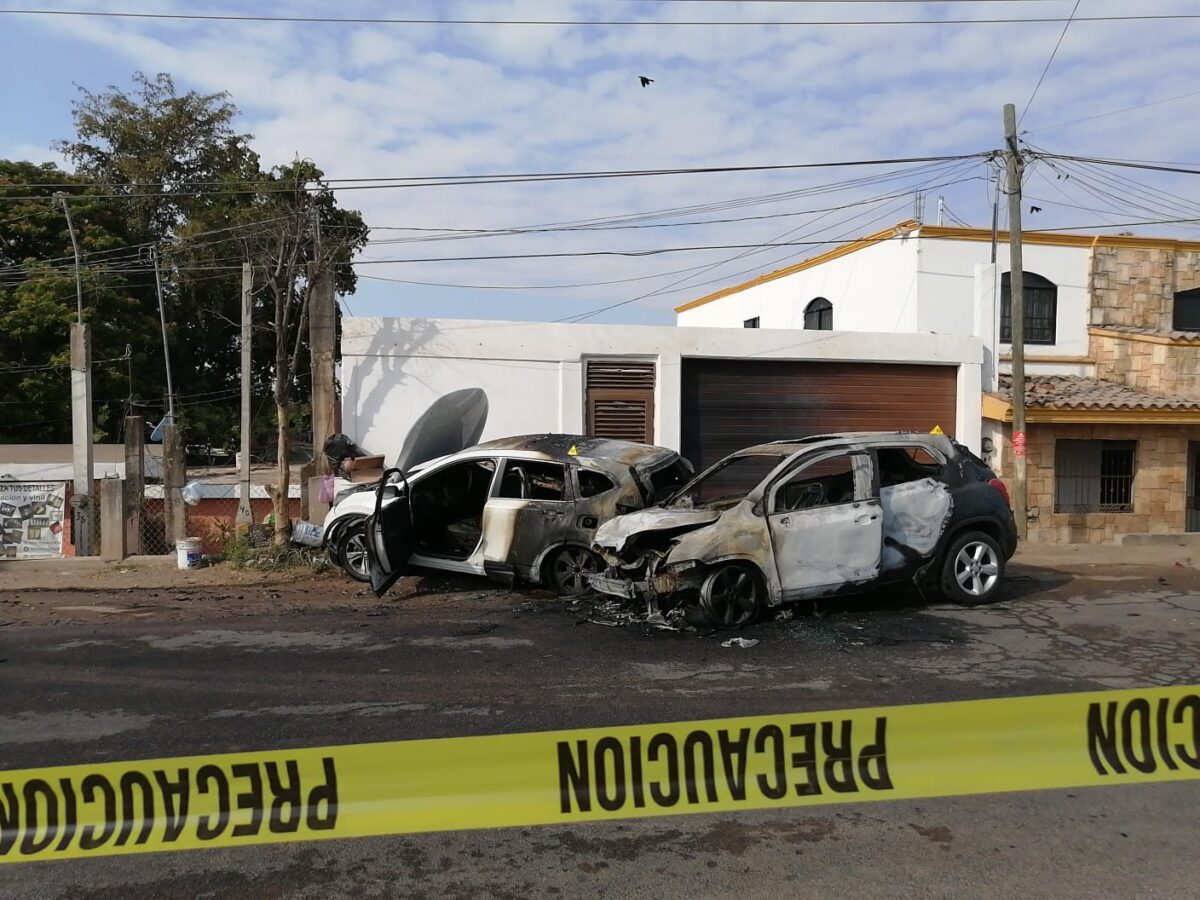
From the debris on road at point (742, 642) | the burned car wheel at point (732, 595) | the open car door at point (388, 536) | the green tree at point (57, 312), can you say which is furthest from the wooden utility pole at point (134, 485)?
the green tree at point (57, 312)

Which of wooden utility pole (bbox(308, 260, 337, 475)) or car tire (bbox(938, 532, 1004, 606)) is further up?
wooden utility pole (bbox(308, 260, 337, 475))

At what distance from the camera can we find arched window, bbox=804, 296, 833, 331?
63.4 ft

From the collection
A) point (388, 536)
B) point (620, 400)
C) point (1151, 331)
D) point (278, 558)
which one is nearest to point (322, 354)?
point (278, 558)

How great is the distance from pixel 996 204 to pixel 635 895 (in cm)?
1512

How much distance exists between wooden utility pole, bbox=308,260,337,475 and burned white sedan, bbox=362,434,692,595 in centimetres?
488

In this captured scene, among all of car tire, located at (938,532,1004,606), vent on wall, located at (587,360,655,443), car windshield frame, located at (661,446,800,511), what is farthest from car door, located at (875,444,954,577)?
vent on wall, located at (587,360,655,443)

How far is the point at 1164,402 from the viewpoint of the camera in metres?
15.0

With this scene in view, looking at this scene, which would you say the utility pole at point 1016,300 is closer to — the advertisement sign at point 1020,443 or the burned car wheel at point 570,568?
the advertisement sign at point 1020,443

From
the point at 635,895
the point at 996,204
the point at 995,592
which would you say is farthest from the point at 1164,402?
the point at 635,895

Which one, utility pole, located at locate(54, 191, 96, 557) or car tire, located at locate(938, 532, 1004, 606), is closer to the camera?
car tire, located at locate(938, 532, 1004, 606)

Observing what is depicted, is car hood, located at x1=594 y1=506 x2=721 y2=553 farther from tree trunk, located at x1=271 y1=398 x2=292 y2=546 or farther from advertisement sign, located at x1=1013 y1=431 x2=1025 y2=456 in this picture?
advertisement sign, located at x1=1013 y1=431 x2=1025 y2=456

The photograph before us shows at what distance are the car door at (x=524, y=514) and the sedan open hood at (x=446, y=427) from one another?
455 centimetres

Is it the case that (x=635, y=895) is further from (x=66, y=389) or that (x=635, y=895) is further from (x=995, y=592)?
(x=66, y=389)

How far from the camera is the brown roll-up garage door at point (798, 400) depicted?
15047 millimetres
